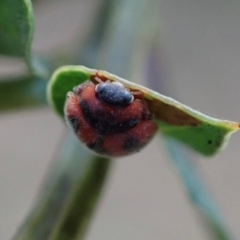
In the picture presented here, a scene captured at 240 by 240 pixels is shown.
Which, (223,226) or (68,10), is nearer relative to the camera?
(223,226)

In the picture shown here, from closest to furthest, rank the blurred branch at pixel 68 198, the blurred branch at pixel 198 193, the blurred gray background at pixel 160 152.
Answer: the blurred branch at pixel 68 198, the blurred branch at pixel 198 193, the blurred gray background at pixel 160 152

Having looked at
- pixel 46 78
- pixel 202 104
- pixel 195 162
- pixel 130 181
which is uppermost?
pixel 46 78

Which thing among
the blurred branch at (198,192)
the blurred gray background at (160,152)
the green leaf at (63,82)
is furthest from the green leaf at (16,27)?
the blurred gray background at (160,152)

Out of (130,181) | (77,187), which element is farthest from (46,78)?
(130,181)

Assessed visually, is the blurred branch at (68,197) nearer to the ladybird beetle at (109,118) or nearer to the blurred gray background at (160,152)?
the ladybird beetle at (109,118)

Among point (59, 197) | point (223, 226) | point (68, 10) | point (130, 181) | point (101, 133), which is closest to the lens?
point (101, 133)

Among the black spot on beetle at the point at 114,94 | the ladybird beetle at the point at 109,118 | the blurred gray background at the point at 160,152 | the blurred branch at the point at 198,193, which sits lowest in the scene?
the blurred gray background at the point at 160,152

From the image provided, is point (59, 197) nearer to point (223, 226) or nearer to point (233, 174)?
point (223, 226)

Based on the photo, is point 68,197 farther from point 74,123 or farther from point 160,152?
point 160,152
